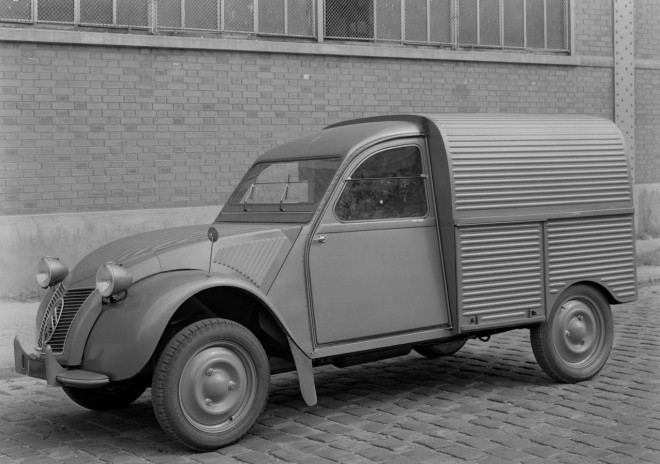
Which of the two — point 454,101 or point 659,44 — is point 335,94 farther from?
Result: point 659,44

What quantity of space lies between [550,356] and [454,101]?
30.2ft

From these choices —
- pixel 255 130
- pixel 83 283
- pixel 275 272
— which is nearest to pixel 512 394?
pixel 275 272

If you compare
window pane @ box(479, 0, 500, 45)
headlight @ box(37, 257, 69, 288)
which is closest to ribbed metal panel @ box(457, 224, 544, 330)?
headlight @ box(37, 257, 69, 288)

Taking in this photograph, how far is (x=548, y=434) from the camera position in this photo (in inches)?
222

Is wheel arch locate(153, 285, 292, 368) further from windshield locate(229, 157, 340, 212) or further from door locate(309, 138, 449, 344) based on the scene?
windshield locate(229, 157, 340, 212)

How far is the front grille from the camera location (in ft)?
19.0

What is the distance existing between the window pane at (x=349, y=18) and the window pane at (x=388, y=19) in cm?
13

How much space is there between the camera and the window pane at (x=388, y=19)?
49.4ft

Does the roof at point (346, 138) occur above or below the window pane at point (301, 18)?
below

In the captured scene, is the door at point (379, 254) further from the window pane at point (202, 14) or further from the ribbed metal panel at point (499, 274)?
the window pane at point (202, 14)

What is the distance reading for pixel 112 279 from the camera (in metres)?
5.50

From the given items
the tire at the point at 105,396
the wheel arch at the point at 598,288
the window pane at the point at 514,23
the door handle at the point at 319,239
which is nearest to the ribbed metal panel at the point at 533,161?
the wheel arch at the point at 598,288

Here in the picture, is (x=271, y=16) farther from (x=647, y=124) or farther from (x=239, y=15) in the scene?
(x=647, y=124)

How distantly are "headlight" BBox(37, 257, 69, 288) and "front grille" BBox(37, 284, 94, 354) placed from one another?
283 millimetres
